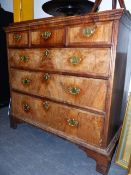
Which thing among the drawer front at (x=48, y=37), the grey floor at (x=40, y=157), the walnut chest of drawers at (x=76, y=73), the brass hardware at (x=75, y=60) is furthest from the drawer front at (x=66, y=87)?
the grey floor at (x=40, y=157)

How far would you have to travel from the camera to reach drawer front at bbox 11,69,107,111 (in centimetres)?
118

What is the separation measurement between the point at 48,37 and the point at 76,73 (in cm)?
40

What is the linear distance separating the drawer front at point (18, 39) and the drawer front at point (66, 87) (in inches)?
10.9

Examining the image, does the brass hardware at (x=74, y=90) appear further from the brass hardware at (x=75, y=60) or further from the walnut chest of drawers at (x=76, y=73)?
the brass hardware at (x=75, y=60)

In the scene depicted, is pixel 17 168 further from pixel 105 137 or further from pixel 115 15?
pixel 115 15

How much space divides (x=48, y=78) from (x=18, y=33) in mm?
553

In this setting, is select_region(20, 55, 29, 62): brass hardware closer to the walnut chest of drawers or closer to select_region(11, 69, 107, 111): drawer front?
the walnut chest of drawers

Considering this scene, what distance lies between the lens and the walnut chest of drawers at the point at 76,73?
3.62 ft

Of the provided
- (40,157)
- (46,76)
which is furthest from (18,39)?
(40,157)

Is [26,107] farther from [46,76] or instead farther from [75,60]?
[75,60]

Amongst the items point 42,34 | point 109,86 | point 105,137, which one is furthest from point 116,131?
point 42,34

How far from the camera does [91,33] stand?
112cm

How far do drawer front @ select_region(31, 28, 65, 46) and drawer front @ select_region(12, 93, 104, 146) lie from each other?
53 cm

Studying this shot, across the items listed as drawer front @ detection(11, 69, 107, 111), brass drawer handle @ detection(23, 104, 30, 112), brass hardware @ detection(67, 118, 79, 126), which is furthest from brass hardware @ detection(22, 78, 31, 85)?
brass hardware @ detection(67, 118, 79, 126)
